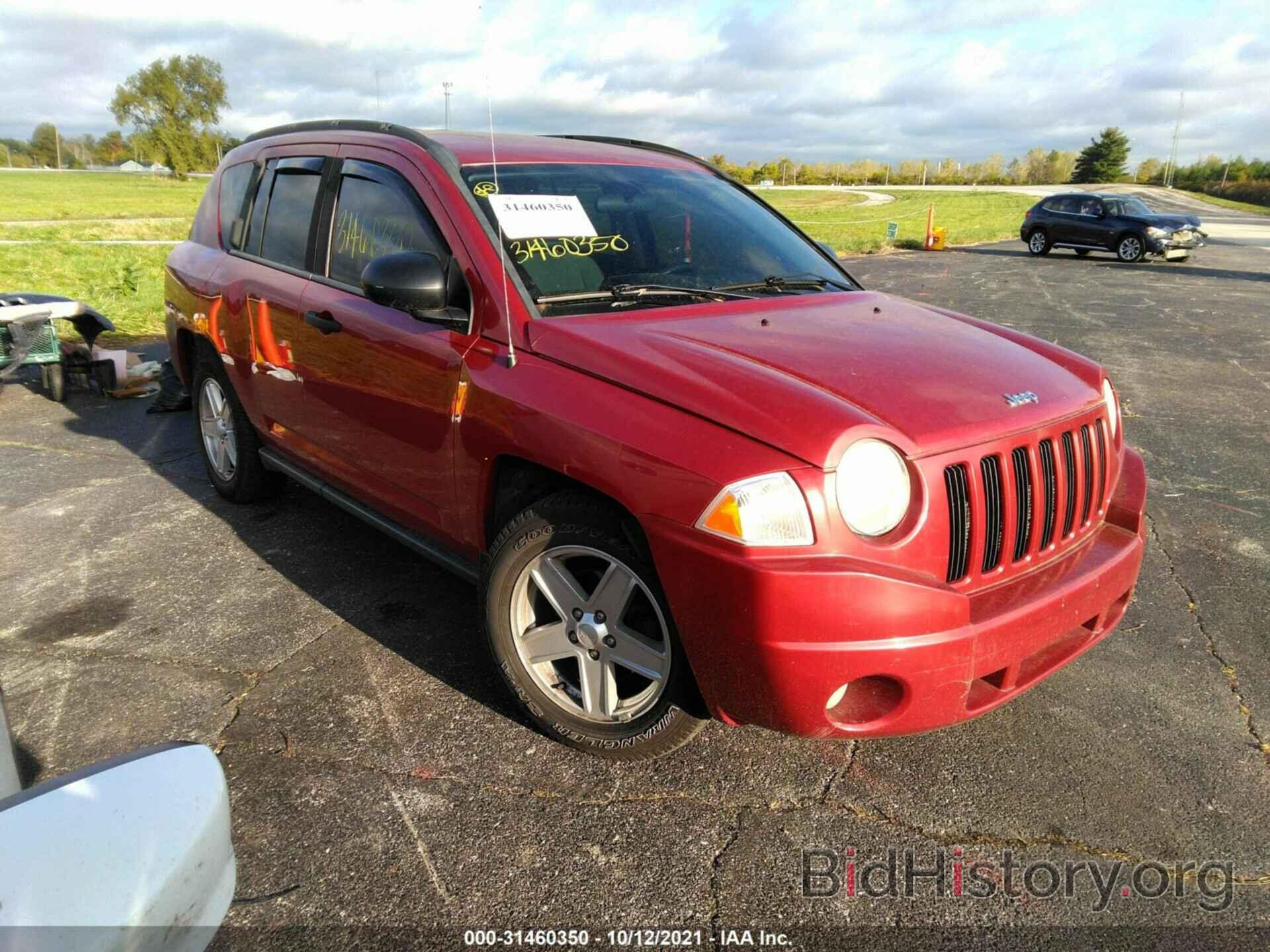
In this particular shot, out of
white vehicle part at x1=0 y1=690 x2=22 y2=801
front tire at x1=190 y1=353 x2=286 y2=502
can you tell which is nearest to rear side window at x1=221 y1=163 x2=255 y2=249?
front tire at x1=190 y1=353 x2=286 y2=502

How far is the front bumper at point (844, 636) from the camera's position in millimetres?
2168

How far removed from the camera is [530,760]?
9.30 feet

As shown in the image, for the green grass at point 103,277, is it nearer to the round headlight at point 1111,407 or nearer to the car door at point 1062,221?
the round headlight at point 1111,407

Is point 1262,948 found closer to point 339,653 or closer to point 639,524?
point 639,524

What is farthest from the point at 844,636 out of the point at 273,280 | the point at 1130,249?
the point at 1130,249

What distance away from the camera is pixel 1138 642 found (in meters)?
3.57

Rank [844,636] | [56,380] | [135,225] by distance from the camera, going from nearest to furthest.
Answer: [844,636] < [56,380] < [135,225]

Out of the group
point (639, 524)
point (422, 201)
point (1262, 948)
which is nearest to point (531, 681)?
point (639, 524)

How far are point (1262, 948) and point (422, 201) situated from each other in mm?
3281

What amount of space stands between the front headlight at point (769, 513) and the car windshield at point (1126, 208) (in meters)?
24.3

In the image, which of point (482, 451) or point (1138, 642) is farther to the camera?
point (1138, 642)

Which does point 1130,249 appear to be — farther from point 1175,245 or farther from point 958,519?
point 958,519

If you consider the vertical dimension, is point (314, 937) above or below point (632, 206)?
below

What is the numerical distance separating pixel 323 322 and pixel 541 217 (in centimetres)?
108
